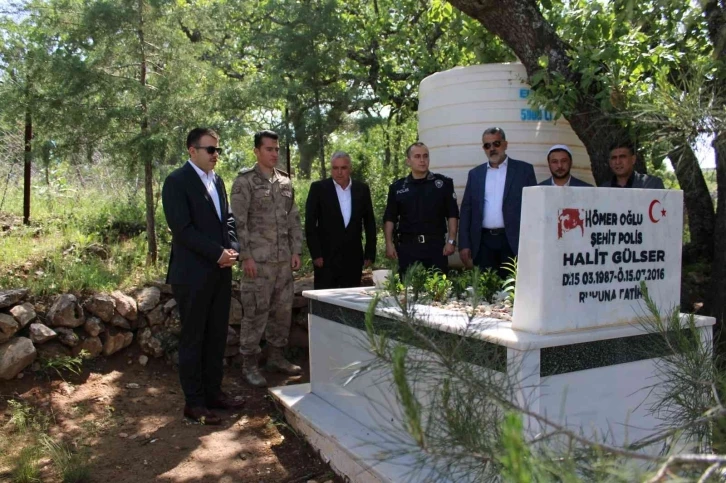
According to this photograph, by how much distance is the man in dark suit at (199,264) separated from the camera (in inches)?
161

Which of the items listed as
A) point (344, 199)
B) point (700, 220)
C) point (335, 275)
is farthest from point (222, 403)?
point (700, 220)

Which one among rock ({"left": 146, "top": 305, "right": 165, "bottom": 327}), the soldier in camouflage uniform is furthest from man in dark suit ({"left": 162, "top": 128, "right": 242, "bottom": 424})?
rock ({"left": 146, "top": 305, "right": 165, "bottom": 327})

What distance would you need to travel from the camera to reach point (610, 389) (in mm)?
2836

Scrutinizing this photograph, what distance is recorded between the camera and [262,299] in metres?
5.04

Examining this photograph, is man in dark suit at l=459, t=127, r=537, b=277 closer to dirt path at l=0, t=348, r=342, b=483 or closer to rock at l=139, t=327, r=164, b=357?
dirt path at l=0, t=348, r=342, b=483

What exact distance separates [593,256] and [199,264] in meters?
2.46

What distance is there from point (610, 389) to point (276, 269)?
293 cm

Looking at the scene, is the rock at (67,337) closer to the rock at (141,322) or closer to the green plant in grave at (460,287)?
the rock at (141,322)

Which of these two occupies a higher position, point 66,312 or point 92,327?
point 66,312

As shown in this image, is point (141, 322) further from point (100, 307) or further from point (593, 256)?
point (593, 256)

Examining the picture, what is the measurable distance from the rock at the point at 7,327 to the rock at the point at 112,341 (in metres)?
0.66

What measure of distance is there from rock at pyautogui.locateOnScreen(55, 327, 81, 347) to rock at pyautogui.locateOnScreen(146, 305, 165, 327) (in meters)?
0.60

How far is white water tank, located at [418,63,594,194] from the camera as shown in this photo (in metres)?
5.27

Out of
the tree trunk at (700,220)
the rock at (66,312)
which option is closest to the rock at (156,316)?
the rock at (66,312)
